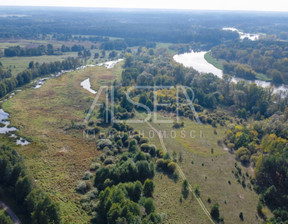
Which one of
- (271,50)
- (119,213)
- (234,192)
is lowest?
(234,192)

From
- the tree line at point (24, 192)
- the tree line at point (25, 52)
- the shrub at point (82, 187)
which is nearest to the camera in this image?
the tree line at point (24, 192)

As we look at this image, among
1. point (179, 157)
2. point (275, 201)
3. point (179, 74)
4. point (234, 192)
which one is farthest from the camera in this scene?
point (179, 74)

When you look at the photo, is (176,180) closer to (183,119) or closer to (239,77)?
(183,119)

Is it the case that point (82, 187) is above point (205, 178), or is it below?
above

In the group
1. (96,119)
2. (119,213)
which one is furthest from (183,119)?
(119,213)

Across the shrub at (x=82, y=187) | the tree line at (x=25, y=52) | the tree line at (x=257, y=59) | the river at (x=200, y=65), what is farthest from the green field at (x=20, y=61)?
the tree line at (x=257, y=59)

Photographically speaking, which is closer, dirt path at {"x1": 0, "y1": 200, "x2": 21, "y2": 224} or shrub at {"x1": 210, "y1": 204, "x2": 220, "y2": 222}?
dirt path at {"x1": 0, "y1": 200, "x2": 21, "y2": 224}

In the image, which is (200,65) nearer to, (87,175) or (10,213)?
(87,175)

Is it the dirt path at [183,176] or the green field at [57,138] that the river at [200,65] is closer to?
the green field at [57,138]

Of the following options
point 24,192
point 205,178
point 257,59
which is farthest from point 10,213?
point 257,59

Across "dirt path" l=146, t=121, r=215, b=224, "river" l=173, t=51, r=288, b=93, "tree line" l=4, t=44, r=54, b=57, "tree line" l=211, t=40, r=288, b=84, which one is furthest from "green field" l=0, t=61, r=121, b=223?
"tree line" l=211, t=40, r=288, b=84

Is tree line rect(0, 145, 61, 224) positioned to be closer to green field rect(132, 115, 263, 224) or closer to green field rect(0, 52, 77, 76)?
green field rect(132, 115, 263, 224)
